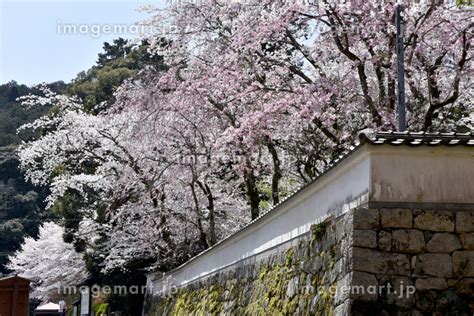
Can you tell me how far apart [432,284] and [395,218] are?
0.72m

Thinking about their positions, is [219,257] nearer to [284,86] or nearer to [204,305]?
[204,305]

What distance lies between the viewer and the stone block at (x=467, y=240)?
8289 mm

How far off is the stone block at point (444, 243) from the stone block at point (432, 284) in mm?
293

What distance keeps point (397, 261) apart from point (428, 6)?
21.6 feet

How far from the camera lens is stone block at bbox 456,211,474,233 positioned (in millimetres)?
8305

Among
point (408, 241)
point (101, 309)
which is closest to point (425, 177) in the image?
point (408, 241)

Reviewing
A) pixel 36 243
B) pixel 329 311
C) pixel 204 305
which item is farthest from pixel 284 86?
pixel 36 243

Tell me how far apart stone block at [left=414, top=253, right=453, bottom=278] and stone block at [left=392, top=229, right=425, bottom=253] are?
99 mm

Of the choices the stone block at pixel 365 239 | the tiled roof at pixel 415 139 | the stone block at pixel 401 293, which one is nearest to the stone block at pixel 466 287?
the stone block at pixel 401 293

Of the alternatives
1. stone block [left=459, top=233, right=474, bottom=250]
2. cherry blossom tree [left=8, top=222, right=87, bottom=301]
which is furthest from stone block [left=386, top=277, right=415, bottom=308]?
cherry blossom tree [left=8, top=222, right=87, bottom=301]

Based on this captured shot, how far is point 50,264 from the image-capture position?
34.6 meters

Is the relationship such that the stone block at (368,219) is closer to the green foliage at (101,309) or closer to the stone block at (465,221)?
the stone block at (465,221)

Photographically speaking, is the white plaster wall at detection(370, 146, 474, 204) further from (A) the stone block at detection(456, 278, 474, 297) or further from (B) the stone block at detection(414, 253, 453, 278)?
(A) the stone block at detection(456, 278, 474, 297)

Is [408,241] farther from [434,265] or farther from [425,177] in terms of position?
[425,177]
